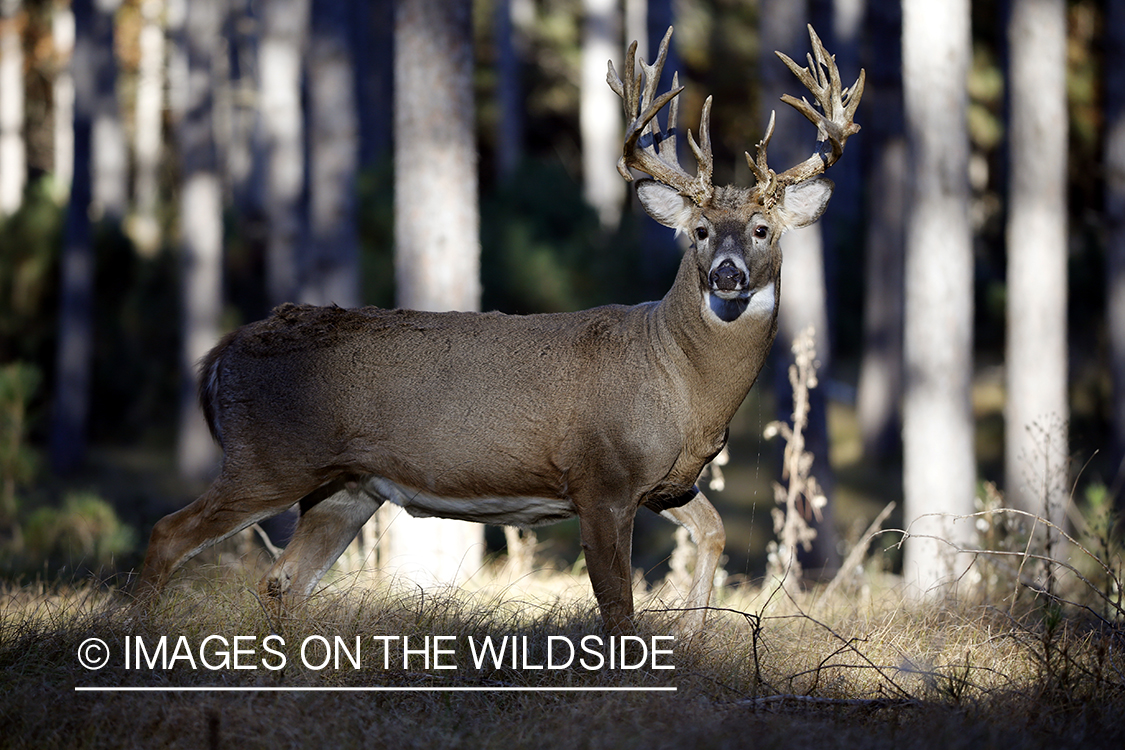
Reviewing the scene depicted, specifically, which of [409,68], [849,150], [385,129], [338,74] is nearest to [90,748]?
[409,68]

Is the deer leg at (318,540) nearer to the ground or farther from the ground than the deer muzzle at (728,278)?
nearer to the ground

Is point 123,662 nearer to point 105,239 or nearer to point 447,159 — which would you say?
point 447,159

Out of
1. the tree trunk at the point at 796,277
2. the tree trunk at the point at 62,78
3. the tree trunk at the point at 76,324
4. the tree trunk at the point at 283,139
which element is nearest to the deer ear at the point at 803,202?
the tree trunk at the point at 796,277

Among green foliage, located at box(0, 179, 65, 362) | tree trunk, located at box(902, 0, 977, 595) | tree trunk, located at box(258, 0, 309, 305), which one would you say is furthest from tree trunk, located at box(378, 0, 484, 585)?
green foliage, located at box(0, 179, 65, 362)

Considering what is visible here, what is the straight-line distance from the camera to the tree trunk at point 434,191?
6828 millimetres

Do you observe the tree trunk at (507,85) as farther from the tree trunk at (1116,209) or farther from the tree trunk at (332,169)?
the tree trunk at (1116,209)

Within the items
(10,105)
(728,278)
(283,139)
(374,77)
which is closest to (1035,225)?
(728,278)

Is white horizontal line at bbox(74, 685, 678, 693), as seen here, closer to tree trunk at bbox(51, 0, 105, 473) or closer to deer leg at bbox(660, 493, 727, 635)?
deer leg at bbox(660, 493, 727, 635)

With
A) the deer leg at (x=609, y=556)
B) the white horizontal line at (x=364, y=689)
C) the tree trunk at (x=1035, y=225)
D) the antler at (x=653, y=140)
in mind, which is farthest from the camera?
the tree trunk at (x=1035, y=225)

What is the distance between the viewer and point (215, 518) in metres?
5.16

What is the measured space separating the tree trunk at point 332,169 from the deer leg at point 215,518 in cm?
680

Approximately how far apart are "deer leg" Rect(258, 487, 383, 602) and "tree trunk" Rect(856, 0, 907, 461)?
12844 mm

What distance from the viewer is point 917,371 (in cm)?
785

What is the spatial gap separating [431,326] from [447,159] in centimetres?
198
